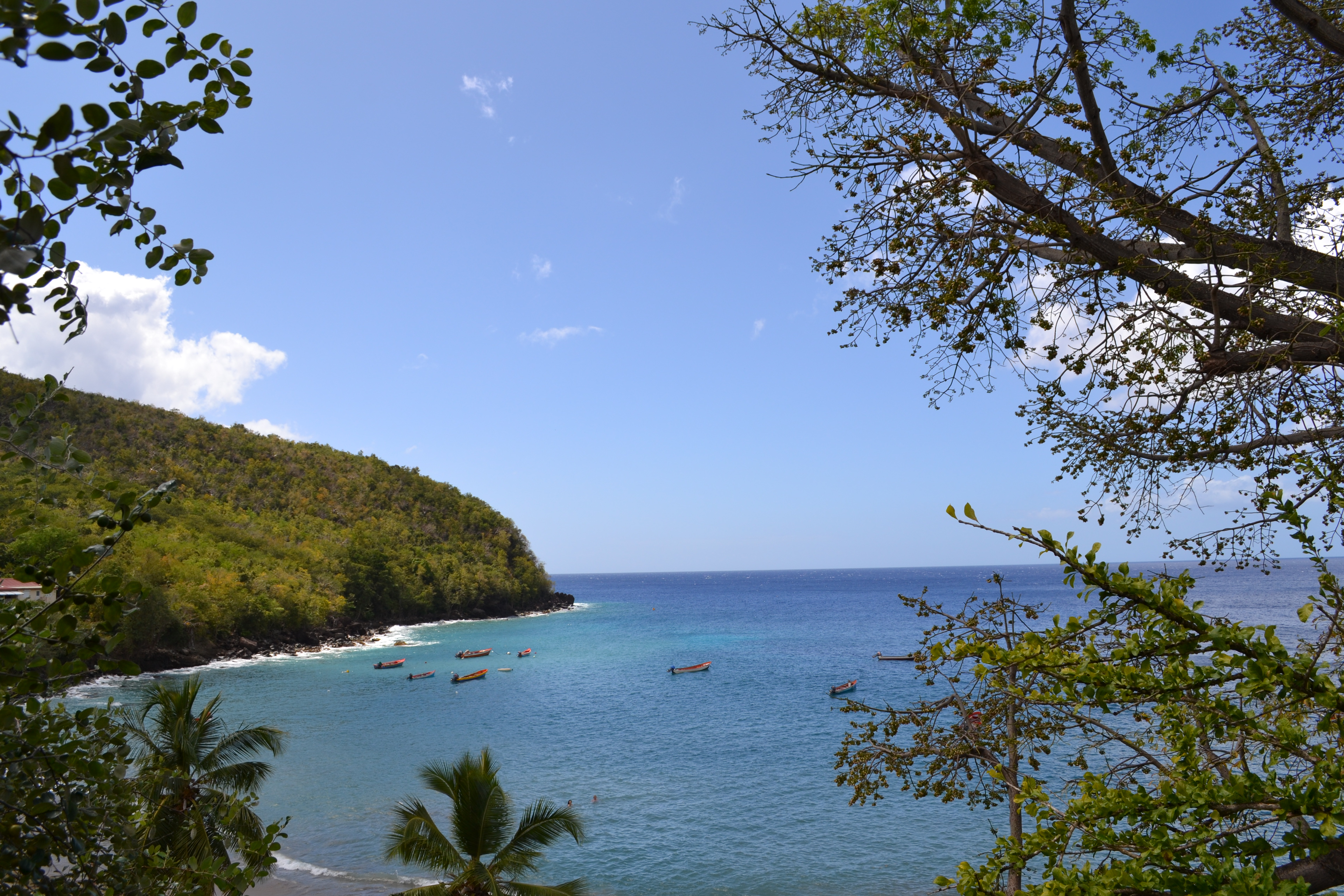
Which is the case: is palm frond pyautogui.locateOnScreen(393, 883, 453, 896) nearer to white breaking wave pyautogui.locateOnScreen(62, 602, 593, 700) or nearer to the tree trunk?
the tree trunk

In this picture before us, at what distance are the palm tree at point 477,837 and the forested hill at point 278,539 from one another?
22.0 m

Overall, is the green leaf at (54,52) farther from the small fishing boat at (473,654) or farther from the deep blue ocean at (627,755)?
the small fishing boat at (473,654)

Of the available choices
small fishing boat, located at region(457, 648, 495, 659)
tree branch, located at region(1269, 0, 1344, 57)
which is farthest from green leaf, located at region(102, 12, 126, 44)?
small fishing boat, located at region(457, 648, 495, 659)

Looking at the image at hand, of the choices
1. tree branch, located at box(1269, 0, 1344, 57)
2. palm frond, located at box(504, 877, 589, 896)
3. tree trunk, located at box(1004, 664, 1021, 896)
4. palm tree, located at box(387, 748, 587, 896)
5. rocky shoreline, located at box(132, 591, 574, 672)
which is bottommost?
rocky shoreline, located at box(132, 591, 574, 672)

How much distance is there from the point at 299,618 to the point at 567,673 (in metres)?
24.4

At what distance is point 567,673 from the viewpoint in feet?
168

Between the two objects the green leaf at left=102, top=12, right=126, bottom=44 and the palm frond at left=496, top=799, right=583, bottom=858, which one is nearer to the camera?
the green leaf at left=102, top=12, right=126, bottom=44

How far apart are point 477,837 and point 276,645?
51.8m

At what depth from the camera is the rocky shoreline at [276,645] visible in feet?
148

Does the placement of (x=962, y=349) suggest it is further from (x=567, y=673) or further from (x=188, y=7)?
(x=567, y=673)

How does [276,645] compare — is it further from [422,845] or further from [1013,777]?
[1013,777]

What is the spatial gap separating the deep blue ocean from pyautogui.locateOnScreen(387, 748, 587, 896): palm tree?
7.10 m

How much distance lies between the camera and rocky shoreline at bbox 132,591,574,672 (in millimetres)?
45094

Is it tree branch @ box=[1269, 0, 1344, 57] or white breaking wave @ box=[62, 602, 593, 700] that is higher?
tree branch @ box=[1269, 0, 1344, 57]
